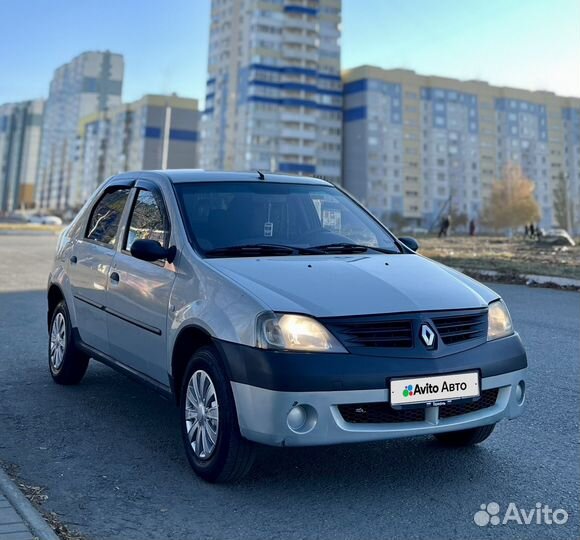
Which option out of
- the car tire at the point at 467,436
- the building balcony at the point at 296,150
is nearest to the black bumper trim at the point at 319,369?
the car tire at the point at 467,436

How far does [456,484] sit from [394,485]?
0.33 m

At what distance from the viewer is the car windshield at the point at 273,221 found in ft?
13.0

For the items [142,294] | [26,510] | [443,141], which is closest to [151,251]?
[142,294]

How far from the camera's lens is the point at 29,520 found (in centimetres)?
274

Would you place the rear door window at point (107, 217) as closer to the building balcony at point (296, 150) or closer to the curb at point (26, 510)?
the curb at point (26, 510)

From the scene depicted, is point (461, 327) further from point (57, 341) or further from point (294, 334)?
point (57, 341)

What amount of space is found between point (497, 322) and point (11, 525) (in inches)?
99.2

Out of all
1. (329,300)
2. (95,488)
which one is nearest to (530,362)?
(329,300)

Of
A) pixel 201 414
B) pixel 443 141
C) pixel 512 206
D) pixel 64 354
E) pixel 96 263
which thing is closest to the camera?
pixel 201 414

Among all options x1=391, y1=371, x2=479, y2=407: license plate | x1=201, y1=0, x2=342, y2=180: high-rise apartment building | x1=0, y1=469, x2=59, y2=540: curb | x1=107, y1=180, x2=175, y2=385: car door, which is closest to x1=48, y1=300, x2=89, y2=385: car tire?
x1=107, y1=180, x2=175, y2=385: car door

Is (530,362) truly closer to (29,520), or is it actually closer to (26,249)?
(29,520)

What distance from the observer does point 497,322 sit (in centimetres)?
353

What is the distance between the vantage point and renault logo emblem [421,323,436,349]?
10.3ft

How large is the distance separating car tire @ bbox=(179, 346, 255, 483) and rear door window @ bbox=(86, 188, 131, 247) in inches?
64.0
